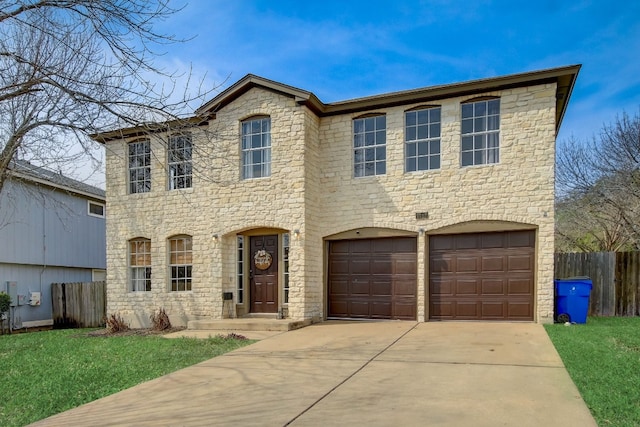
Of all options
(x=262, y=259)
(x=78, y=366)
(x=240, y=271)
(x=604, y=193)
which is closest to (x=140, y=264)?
(x=240, y=271)

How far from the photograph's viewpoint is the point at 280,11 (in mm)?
7090

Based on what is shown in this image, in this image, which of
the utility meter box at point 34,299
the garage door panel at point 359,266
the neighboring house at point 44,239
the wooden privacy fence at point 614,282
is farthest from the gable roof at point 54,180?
the wooden privacy fence at point 614,282

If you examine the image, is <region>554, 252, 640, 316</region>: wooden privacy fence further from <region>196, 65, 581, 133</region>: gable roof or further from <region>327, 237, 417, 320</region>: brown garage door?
<region>327, 237, 417, 320</region>: brown garage door

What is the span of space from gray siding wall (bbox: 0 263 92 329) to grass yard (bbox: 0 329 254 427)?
4.88m

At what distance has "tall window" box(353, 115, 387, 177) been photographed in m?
11.8

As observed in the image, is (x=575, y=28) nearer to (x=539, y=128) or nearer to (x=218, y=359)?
(x=539, y=128)

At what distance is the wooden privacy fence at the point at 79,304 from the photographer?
48.9ft

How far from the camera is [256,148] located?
12.1 m

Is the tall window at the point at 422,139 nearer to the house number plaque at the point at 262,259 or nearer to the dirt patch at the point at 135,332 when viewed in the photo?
the house number plaque at the point at 262,259

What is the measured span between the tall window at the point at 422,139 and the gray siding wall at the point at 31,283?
13.6 meters

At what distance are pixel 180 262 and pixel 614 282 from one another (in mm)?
11837

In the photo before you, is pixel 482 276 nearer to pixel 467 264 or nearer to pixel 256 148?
pixel 467 264

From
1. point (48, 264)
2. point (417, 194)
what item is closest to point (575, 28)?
point (417, 194)

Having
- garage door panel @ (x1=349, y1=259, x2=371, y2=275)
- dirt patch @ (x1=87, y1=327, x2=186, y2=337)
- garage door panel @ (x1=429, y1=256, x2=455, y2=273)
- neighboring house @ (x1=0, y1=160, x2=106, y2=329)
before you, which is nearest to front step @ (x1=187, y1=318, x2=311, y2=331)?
dirt patch @ (x1=87, y1=327, x2=186, y2=337)
